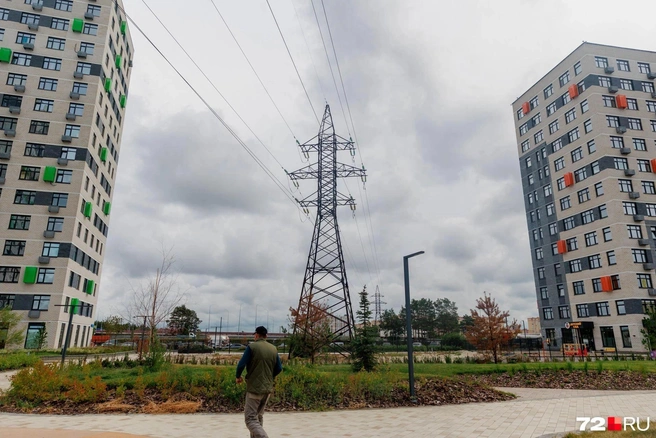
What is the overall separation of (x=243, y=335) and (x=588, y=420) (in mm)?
79454

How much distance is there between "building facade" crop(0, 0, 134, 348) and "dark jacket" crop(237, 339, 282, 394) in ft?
125

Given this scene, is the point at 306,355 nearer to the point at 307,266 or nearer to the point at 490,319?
the point at 307,266

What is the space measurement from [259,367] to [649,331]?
45266mm

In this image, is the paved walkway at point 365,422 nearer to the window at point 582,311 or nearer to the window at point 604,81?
the window at point 582,311

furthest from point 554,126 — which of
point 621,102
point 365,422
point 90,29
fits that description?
point 90,29

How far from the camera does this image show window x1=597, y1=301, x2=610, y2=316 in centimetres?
4416

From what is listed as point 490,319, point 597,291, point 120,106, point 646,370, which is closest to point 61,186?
point 120,106

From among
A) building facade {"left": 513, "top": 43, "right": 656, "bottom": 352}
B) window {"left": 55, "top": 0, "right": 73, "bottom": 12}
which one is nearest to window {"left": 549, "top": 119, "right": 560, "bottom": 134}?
building facade {"left": 513, "top": 43, "right": 656, "bottom": 352}

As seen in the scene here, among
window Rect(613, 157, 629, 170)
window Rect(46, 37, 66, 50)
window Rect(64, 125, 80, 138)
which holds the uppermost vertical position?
window Rect(46, 37, 66, 50)

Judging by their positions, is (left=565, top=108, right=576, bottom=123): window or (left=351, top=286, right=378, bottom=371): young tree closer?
(left=351, top=286, right=378, bottom=371): young tree

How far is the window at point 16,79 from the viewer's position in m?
44.1

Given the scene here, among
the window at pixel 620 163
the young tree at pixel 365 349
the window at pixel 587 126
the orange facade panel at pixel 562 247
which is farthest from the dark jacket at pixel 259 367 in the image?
the window at pixel 587 126

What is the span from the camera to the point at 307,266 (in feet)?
76.6

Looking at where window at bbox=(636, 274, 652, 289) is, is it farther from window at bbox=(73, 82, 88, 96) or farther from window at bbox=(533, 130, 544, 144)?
window at bbox=(73, 82, 88, 96)
